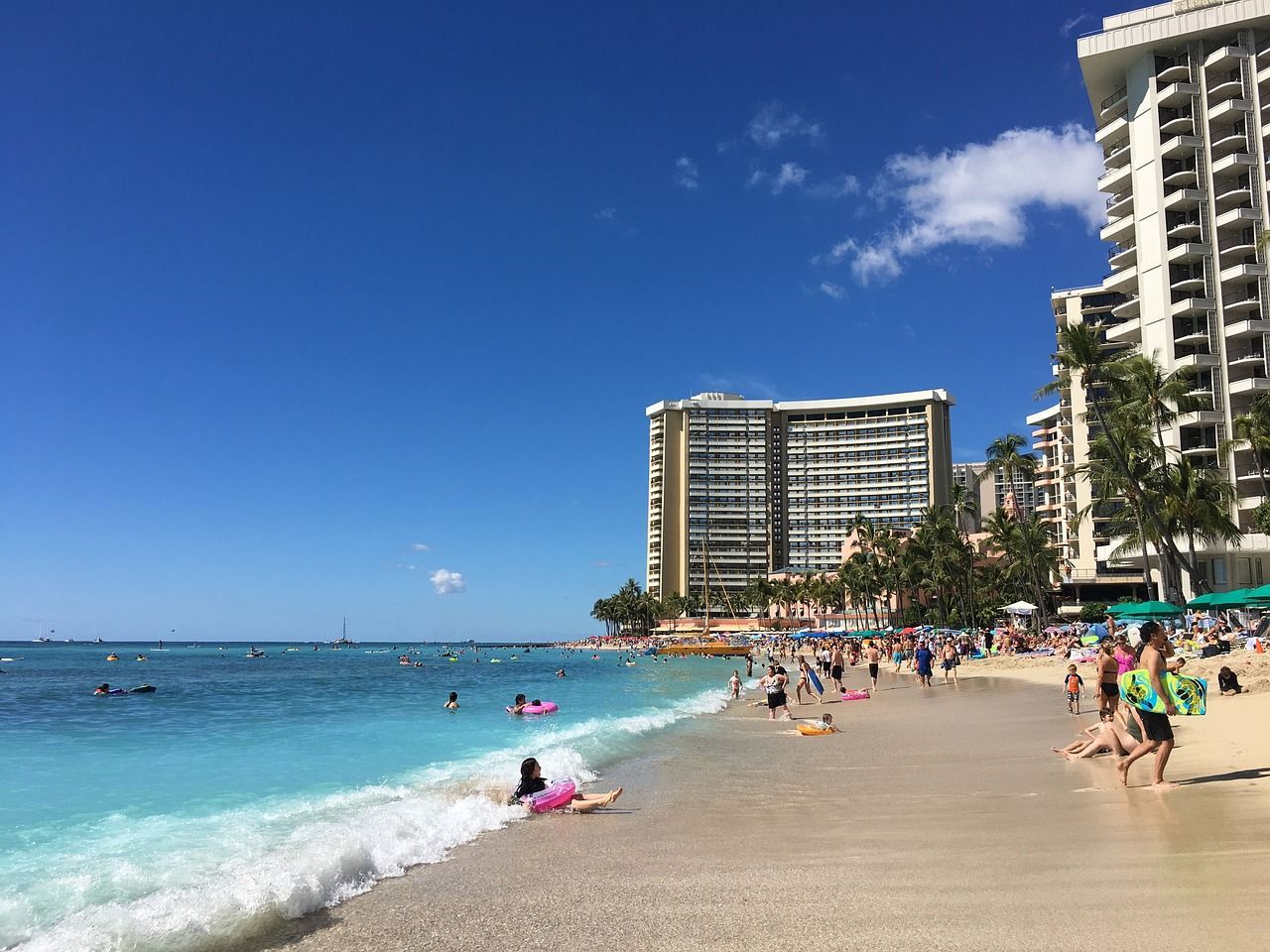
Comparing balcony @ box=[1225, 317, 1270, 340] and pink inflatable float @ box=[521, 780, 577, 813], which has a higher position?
balcony @ box=[1225, 317, 1270, 340]

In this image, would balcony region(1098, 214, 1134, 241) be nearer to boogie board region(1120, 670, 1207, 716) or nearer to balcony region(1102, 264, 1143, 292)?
balcony region(1102, 264, 1143, 292)

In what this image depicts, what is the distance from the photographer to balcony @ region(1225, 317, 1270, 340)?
5344 cm

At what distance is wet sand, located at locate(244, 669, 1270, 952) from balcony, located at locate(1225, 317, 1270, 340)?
53302 millimetres

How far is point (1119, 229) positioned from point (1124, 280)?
3729 mm

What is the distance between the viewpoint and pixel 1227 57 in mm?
56531

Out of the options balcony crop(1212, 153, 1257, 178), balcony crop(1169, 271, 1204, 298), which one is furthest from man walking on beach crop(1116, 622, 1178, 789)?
balcony crop(1212, 153, 1257, 178)

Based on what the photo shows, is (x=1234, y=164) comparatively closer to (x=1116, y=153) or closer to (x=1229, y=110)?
(x=1229, y=110)

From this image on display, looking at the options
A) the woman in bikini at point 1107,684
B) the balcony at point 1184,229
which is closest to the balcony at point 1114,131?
the balcony at point 1184,229

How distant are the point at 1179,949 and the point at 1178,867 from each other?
5.37 feet

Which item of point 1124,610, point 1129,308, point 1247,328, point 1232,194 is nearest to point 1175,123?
point 1232,194

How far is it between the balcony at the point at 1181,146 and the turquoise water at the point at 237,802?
51.8m

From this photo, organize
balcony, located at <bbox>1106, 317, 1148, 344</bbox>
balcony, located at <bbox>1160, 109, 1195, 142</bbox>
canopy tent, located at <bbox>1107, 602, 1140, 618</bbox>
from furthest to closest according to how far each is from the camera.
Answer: balcony, located at <bbox>1106, 317, 1148, 344</bbox>
balcony, located at <bbox>1160, 109, 1195, 142</bbox>
canopy tent, located at <bbox>1107, 602, 1140, 618</bbox>

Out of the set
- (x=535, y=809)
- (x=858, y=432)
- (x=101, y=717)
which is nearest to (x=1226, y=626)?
(x=535, y=809)

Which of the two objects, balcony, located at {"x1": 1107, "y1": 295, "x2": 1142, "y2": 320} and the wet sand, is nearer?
the wet sand
